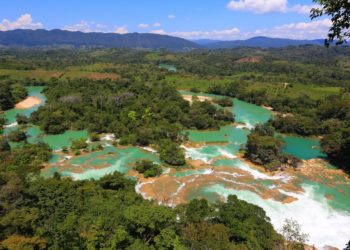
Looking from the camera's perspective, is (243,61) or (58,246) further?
(243,61)

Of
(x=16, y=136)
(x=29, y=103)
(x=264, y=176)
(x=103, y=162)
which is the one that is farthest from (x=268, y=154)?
(x=29, y=103)

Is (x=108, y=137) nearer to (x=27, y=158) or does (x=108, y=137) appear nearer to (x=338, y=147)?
(x=27, y=158)

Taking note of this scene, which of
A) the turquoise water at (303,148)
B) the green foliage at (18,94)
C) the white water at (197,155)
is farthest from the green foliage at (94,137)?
the green foliage at (18,94)

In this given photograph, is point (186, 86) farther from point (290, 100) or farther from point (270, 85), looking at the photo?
point (290, 100)

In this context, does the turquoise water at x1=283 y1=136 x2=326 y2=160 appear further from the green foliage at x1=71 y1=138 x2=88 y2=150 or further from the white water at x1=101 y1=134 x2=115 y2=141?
the green foliage at x1=71 y1=138 x2=88 y2=150

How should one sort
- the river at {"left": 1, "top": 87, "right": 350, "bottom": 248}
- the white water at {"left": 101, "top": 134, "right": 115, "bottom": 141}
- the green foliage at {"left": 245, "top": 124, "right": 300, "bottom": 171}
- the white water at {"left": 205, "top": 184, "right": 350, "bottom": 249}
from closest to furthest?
the white water at {"left": 205, "top": 184, "right": 350, "bottom": 249}, the river at {"left": 1, "top": 87, "right": 350, "bottom": 248}, the green foliage at {"left": 245, "top": 124, "right": 300, "bottom": 171}, the white water at {"left": 101, "top": 134, "right": 115, "bottom": 141}

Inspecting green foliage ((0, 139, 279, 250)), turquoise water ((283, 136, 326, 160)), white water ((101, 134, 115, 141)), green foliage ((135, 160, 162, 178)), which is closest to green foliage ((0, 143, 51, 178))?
green foliage ((0, 139, 279, 250))

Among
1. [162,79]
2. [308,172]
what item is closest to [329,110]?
[308,172]
